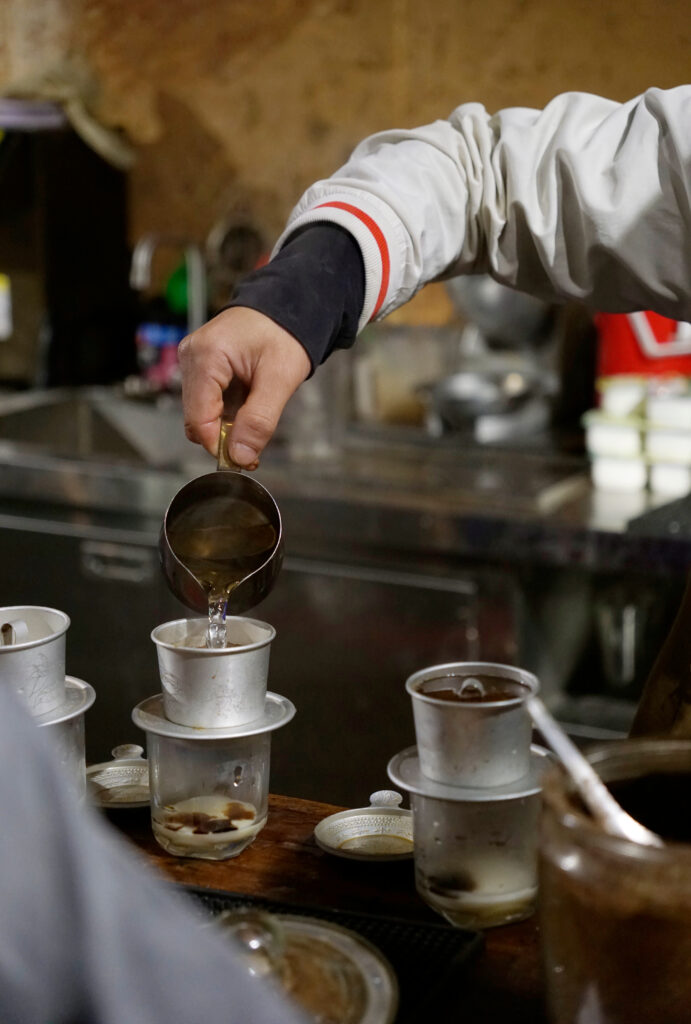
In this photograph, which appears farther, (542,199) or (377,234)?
(542,199)

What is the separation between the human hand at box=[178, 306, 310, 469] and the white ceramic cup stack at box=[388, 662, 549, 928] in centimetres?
34

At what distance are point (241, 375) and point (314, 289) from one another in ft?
0.39

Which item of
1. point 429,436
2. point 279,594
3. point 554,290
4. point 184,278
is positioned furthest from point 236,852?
point 184,278

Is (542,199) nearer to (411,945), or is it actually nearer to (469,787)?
(469,787)

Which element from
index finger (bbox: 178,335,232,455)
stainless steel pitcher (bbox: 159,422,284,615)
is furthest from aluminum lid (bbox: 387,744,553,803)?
index finger (bbox: 178,335,232,455)

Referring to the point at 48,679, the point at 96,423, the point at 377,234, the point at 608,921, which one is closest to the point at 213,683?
the point at 48,679

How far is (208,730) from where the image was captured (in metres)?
1.03

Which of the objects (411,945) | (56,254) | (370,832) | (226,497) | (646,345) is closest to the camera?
(411,945)

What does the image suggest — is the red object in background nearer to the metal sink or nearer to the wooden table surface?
the metal sink

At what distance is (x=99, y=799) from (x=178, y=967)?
0.63 meters

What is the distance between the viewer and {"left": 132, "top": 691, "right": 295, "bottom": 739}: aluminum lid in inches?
39.8

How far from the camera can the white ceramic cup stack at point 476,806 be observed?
3.04ft

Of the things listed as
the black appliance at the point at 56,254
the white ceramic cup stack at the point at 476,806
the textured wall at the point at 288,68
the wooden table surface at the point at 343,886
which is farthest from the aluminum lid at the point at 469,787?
the black appliance at the point at 56,254

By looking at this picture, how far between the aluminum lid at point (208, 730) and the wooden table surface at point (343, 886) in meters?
0.11
